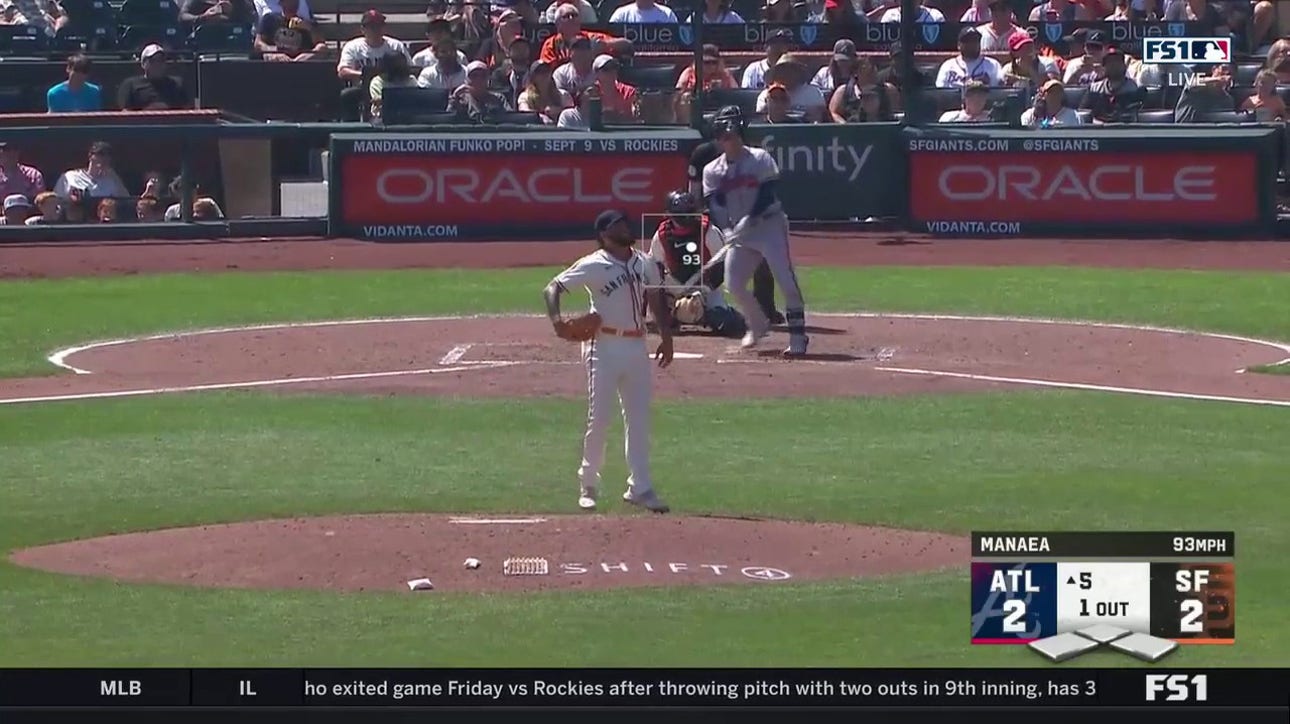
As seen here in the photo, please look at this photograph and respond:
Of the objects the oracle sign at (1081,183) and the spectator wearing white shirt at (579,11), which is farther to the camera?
the spectator wearing white shirt at (579,11)

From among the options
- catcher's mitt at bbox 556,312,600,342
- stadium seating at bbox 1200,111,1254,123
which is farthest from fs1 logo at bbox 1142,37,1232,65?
catcher's mitt at bbox 556,312,600,342

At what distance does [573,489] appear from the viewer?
13.4 meters

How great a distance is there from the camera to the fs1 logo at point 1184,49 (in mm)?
30203

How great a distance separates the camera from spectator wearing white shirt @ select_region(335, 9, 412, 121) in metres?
26.8

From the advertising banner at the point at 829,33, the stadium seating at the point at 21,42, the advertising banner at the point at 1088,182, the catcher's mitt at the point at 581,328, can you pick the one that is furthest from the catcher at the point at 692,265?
the stadium seating at the point at 21,42

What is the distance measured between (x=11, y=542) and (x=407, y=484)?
253cm

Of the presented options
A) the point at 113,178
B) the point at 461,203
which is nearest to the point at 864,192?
the point at 461,203

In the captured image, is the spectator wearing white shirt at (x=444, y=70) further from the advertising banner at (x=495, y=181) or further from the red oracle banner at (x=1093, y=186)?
the red oracle banner at (x=1093, y=186)

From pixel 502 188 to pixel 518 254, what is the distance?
1188 mm
